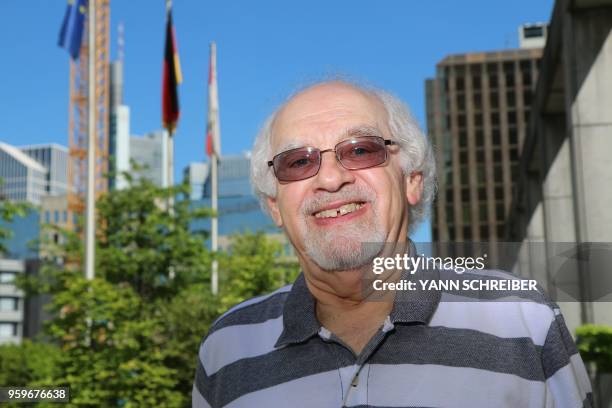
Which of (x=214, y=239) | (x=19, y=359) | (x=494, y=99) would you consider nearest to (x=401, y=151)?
(x=214, y=239)

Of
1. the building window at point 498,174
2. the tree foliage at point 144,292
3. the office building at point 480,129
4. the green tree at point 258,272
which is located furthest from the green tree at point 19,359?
the building window at point 498,174

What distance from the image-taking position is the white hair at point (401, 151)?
2.50 metres

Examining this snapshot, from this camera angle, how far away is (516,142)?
104438 mm

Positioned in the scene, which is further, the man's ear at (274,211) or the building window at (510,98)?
the building window at (510,98)

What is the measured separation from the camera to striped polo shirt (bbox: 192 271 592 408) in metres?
2.11

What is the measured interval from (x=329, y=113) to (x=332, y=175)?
0.77ft

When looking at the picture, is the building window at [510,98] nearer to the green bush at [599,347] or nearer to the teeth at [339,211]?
the green bush at [599,347]

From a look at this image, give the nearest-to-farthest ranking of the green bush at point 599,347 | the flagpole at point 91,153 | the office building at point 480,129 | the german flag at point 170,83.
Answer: the green bush at point 599,347 < the flagpole at point 91,153 < the german flag at point 170,83 < the office building at point 480,129

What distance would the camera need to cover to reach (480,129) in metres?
104

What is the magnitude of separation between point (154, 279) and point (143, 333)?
8345 mm

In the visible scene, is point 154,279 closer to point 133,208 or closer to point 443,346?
point 133,208

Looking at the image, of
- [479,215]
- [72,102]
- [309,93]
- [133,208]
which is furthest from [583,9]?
[479,215]

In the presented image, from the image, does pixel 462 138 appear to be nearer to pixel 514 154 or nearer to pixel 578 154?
pixel 514 154

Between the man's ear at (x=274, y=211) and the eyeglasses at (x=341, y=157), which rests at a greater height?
the eyeglasses at (x=341, y=157)
